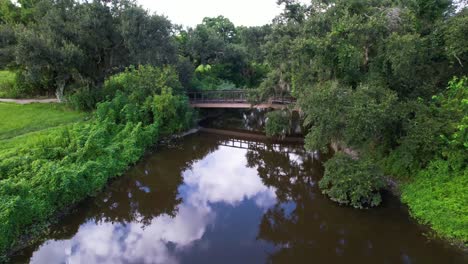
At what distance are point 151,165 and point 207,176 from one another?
3.86 metres

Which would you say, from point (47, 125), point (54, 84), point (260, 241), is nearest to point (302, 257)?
point (260, 241)

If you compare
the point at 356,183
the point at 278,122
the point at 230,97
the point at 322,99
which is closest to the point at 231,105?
the point at 230,97

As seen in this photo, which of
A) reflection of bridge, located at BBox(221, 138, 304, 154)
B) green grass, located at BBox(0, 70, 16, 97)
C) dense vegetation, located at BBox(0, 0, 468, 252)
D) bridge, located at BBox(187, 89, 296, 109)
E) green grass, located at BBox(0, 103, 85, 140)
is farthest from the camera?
green grass, located at BBox(0, 70, 16, 97)

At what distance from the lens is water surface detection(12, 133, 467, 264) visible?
12414 millimetres

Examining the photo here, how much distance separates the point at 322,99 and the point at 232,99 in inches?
565

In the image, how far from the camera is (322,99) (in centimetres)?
1630

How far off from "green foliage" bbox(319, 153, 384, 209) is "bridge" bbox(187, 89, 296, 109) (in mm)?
12238

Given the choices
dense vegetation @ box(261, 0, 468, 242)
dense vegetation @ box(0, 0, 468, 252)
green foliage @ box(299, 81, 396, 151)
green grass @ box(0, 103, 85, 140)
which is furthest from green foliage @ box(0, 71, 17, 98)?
green foliage @ box(299, 81, 396, 151)

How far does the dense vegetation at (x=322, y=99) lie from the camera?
→ 47.1ft

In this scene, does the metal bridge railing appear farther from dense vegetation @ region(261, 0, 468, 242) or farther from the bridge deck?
dense vegetation @ region(261, 0, 468, 242)

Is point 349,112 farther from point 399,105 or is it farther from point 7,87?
point 7,87

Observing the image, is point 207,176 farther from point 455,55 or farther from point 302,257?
point 455,55

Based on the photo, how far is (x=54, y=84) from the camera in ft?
101

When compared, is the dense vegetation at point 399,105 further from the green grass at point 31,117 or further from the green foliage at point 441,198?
the green grass at point 31,117
